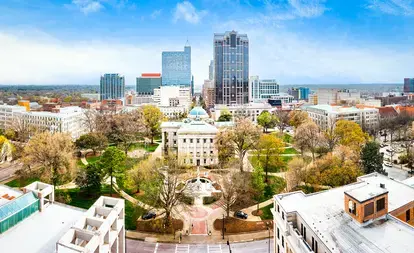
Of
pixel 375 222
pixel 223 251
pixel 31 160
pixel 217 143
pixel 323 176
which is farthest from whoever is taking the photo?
pixel 217 143

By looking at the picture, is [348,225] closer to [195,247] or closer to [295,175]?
[195,247]

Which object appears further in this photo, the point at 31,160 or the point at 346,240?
the point at 31,160

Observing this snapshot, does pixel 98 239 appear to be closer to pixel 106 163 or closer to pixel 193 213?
pixel 193 213

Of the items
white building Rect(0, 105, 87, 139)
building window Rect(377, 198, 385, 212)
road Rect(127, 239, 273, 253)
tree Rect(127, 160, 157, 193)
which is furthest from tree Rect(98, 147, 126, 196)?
white building Rect(0, 105, 87, 139)

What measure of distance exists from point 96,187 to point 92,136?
90.0 ft

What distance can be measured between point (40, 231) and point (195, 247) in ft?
59.8

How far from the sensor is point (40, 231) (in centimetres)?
2617

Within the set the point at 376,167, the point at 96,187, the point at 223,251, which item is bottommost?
the point at 223,251

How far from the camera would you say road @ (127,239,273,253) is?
3681cm

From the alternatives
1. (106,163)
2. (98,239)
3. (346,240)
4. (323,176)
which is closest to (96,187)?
(106,163)

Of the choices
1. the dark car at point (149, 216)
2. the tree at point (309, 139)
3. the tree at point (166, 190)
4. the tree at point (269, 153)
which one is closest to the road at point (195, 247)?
the tree at point (166, 190)

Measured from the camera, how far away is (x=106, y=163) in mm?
50594

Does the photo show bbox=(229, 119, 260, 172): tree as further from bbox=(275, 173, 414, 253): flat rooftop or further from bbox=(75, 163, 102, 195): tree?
bbox=(275, 173, 414, 253): flat rooftop

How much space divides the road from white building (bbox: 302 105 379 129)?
266 ft
